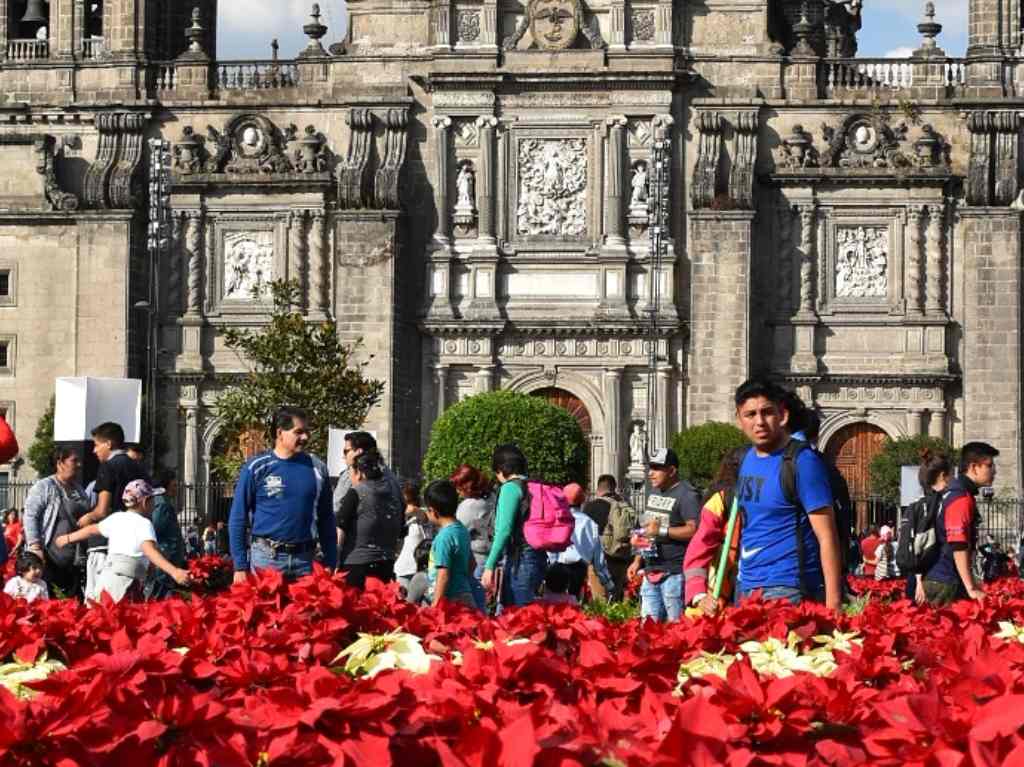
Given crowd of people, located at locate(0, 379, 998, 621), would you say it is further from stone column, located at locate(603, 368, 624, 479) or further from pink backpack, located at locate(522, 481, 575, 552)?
stone column, located at locate(603, 368, 624, 479)

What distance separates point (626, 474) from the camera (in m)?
53.5

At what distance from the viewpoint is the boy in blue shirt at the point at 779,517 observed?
12.9 m

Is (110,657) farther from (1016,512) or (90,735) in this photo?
(1016,512)

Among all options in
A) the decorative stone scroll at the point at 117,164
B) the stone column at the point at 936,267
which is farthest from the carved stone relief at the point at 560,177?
the decorative stone scroll at the point at 117,164

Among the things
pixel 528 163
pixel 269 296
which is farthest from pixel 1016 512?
pixel 269 296

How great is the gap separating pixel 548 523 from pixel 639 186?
114 feet

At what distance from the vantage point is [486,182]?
54781 mm

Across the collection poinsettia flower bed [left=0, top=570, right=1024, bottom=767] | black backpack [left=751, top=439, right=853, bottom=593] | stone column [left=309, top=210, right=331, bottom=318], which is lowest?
poinsettia flower bed [left=0, top=570, right=1024, bottom=767]

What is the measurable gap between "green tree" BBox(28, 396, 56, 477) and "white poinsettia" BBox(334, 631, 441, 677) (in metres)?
42.3

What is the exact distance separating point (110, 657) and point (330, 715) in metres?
1.55

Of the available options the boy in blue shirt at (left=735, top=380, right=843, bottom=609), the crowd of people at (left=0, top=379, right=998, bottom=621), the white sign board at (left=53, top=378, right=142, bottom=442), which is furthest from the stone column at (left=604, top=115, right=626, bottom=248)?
the boy in blue shirt at (left=735, top=380, right=843, bottom=609)

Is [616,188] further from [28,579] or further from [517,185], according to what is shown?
A: [28,579]

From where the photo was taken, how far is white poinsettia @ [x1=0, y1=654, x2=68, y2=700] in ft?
30.0

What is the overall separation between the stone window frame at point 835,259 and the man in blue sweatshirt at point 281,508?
3762 cm
